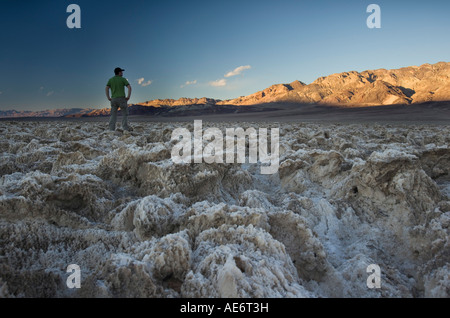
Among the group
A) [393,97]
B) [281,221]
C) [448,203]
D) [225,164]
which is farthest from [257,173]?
[393,97]

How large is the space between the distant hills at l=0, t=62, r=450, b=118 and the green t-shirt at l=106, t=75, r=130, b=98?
1336 inches

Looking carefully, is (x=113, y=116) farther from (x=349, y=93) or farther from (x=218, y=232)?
(x=349, y=93)

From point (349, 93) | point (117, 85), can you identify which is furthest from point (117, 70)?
point (349, 93)

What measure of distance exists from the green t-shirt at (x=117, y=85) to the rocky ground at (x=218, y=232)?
390 centimetres

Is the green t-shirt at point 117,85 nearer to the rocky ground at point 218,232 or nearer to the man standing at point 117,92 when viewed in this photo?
the man standing at point 117,92

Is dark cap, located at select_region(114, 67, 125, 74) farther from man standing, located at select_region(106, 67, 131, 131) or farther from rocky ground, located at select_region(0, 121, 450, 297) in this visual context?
rocky ground, located at select_region(0, 121, 450, 297)

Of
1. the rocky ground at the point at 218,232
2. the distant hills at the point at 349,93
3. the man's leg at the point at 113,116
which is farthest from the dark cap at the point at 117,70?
the distant hills at the point at 349,93

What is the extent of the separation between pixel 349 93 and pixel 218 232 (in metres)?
59.5

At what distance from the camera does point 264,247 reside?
3.46ft

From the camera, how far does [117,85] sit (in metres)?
5.66

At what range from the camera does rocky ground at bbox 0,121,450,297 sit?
0.91 metres

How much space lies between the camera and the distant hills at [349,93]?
39.8 metres

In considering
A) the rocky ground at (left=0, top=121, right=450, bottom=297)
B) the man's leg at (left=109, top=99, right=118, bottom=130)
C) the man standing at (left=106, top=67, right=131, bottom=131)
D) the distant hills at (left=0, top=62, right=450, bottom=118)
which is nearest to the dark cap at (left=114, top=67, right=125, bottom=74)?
the man standing at (left=106, top=67, right=131, bottom=131)
